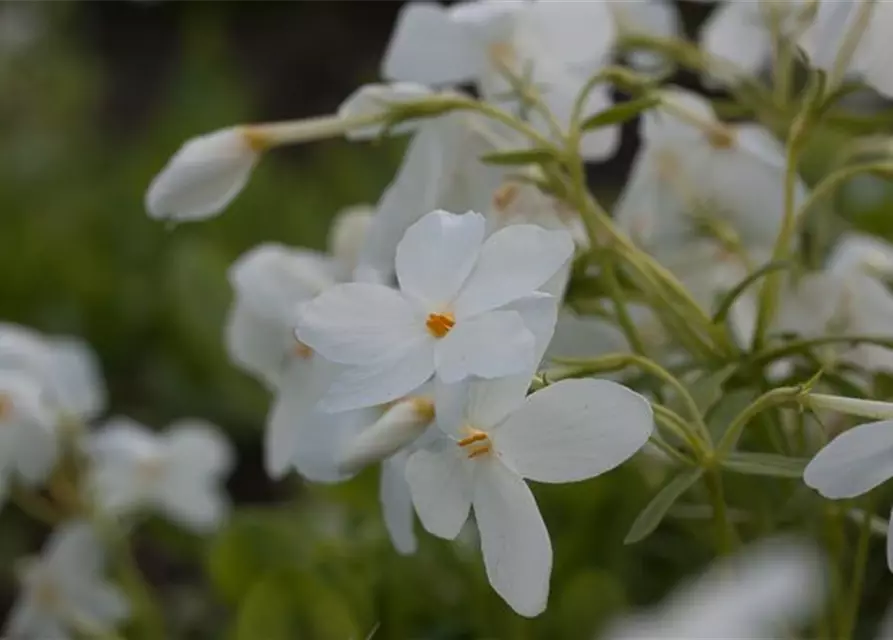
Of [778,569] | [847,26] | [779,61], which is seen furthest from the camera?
[779,61]

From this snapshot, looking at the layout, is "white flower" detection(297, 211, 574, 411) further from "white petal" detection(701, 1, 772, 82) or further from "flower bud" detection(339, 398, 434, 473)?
"white petal" detection(701, 1, 772, 82)

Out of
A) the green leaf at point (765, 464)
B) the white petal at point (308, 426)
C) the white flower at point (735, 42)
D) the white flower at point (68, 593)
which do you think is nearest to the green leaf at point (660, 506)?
the green leaf at point (765, 464)

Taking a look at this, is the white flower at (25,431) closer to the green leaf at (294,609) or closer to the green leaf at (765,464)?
the green leaf at (294,609)

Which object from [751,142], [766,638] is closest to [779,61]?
[751,142]

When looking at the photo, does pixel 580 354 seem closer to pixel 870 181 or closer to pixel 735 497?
pixel 735 497

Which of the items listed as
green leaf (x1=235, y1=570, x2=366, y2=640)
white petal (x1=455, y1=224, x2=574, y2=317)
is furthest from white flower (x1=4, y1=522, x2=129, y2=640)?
white petal (x1=455, y1=224, x2=574, y2=317)

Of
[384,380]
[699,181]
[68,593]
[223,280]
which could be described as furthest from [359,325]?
[223,280]
